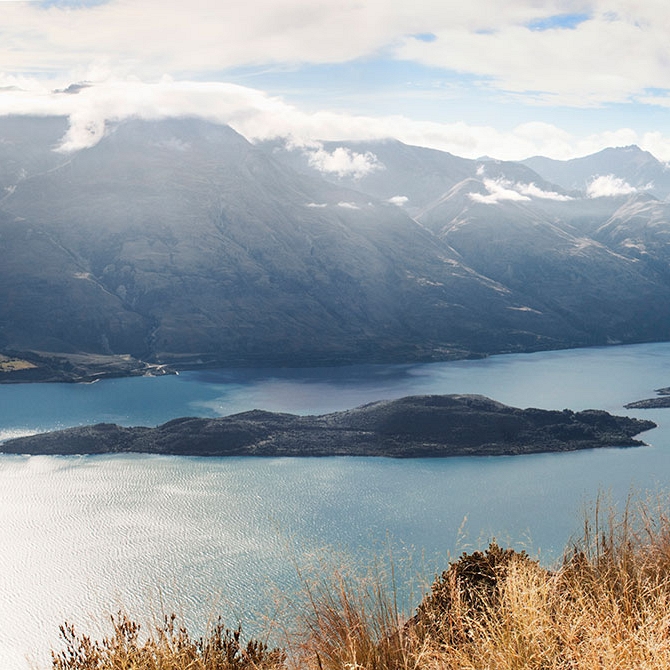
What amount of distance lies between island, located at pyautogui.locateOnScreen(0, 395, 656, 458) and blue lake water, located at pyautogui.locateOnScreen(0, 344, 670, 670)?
2.66m

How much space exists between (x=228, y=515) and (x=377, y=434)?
2804 cm

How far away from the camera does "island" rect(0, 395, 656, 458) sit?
238 ft

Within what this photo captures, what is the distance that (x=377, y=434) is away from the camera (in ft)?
250

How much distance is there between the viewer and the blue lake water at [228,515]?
36.3m

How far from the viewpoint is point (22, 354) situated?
127938mm

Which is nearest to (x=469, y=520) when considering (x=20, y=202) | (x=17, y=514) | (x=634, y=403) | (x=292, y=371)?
(x=17, y=514)

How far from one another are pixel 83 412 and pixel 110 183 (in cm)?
12097

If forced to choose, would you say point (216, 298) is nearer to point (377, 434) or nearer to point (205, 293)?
point (205, 293)

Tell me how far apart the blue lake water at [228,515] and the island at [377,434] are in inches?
105

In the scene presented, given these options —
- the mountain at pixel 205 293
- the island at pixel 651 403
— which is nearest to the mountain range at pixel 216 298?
the mountain at pixel 205 293

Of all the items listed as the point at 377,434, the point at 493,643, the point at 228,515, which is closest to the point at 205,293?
the point at 377,434

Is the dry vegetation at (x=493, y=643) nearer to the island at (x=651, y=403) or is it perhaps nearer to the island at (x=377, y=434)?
the island at (x=377, y=434)

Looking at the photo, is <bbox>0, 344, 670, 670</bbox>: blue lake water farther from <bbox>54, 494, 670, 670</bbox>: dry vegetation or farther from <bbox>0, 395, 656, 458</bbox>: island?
<bbox>54, 494, 670, 670</bbox>: dry vegetation

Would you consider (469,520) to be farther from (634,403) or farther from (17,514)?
(634,403)
